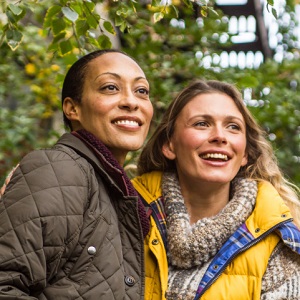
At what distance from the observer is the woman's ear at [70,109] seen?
8.14ft

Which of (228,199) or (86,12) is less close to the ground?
(86,12)

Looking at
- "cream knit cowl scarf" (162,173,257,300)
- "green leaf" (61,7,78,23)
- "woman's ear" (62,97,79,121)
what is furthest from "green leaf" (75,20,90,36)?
"cream knit cowl scarf" (162,173,257,300)

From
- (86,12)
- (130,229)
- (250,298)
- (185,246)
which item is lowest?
(250,298)

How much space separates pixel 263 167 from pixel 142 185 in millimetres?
692

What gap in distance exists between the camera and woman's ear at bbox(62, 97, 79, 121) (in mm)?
2481

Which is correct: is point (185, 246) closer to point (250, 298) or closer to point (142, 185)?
point (250, 298)

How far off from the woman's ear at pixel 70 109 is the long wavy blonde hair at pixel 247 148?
78 cm

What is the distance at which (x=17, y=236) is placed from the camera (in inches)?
71.5

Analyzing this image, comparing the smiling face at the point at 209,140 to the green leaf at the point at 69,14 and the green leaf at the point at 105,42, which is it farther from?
the green leaf at the point at 69,14

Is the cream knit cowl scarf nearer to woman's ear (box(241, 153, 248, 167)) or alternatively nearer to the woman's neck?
the woman's neck

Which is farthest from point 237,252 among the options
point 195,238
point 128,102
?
point 128,102

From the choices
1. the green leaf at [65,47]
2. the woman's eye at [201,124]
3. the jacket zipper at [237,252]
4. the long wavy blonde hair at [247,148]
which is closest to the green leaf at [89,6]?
the green leaf at [65,47]

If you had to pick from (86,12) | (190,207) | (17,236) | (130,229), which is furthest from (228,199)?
(17,236)

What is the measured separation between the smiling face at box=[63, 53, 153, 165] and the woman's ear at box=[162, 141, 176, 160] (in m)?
0.58
